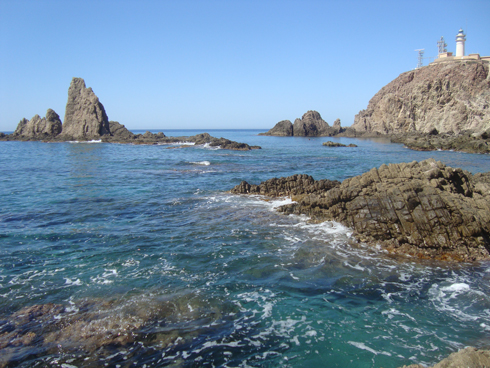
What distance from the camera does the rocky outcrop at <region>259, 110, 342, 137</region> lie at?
107 metres

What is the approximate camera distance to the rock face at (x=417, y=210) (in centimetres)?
1047

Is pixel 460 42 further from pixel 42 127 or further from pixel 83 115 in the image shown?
pixel 42 127

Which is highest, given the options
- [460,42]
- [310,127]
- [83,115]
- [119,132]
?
[460,42]

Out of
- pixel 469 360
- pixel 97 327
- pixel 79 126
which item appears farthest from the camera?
pixel 79 126

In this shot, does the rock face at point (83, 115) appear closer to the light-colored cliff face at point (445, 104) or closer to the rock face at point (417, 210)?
the rock face at point (417, 210)

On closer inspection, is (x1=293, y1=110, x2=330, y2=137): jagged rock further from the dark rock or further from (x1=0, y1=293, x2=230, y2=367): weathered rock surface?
(x1=0, y1=293, x2=230, y2=367): weathered rock surface

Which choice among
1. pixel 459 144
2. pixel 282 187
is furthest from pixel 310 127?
pixel 282 187

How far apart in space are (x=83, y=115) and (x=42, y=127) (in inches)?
535

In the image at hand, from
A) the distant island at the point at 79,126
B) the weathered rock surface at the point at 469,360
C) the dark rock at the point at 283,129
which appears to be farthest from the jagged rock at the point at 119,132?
the weathered rock surface at the point at 469,360

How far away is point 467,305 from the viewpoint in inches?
299

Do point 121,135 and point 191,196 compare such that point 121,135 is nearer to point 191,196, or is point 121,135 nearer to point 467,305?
point 191,196

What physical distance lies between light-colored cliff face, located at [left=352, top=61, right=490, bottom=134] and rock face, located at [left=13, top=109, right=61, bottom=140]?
92.6 metres

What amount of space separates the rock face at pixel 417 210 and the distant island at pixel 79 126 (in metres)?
61.7

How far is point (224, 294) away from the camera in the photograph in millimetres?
8094
